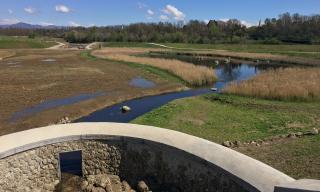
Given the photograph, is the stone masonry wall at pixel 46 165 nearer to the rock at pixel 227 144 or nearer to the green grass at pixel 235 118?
the rock at pixel 227 144

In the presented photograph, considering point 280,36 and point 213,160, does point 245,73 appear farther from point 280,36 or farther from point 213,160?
point 280,36

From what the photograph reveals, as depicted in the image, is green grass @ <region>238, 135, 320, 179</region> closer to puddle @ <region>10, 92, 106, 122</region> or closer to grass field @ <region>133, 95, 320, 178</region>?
grass field @ <region>133, 95, 320, 178</region>

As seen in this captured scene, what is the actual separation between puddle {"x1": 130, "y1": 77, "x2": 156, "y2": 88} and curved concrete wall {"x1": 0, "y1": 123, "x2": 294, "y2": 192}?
22829mm

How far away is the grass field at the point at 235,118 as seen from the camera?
20.2 meters

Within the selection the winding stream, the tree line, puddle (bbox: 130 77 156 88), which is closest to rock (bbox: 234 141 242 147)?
the winding stream

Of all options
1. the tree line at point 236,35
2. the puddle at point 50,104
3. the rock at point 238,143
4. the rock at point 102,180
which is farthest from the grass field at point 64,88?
the tree line at point 236,35

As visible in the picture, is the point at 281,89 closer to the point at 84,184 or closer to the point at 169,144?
the point at 169,144

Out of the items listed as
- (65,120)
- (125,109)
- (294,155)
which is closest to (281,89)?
(125,109)

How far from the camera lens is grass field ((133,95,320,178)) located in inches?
797

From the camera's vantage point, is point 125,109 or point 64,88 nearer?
point 125,109

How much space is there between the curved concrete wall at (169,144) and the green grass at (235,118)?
19.6ft

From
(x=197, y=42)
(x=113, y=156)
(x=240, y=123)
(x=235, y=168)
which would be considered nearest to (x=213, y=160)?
(x=235, y=168)

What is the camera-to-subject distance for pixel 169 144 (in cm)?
1296

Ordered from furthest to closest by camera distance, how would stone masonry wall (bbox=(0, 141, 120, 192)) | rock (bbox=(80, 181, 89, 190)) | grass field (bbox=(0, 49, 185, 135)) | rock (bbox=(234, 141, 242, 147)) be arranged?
grass field (bbox=(0, 49, 185, 135)) < rock (bbox=(234, 141, 242, 147)) < rock (bbox=(80, 181, 89, 190)) < stone masonry wall (bbox=(0, 141, 120, 192))
